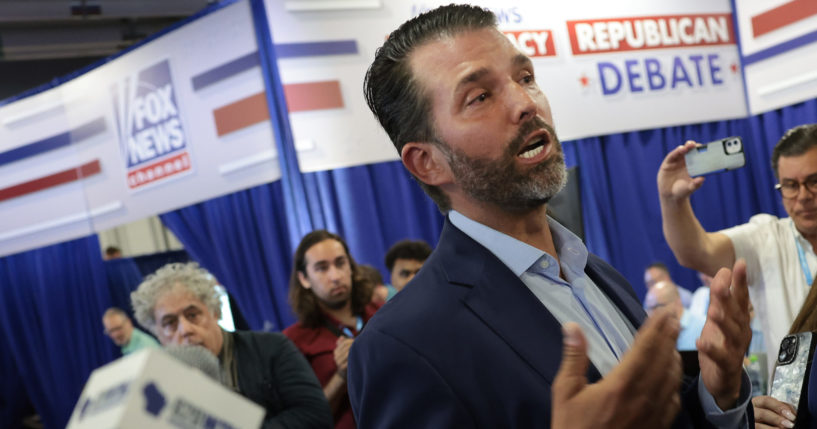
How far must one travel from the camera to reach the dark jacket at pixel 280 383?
2.56m

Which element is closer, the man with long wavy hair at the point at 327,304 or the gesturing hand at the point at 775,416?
the gesturing hand at the point at 775,416

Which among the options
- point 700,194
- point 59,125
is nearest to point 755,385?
point 700,194

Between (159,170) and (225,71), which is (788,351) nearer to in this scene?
(225,71)

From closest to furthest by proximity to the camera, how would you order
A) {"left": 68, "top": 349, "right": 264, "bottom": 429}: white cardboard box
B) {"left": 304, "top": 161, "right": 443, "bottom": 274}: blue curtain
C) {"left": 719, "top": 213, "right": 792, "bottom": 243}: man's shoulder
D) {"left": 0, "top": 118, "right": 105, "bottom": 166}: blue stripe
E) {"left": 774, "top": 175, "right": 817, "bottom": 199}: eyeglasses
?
{"left": 68, "top": 349, "right": 264, "bottom": 429}: white cardboard box, {"left": 774, "top": 175, "right": 817, "bottom": 199}: eyeglasses, {"left": 719, "top": 213, "right": 792, "bottom": 243}: man's shoulder, {"left": 304, "top": 161, "right": 443, "bottom": 274}: blue curtain, {"left": 0, "top": 118, "right": 105, "bottom": 166}: blue stripe

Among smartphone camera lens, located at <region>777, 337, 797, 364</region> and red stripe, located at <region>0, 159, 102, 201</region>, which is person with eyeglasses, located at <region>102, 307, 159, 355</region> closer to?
red stripe, located at <region>0, 159, 102, 201</region>

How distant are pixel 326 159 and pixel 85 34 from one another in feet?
14.5

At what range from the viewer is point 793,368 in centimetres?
145

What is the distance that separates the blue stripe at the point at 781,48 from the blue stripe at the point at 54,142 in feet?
16.9

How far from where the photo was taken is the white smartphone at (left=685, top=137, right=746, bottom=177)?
8.12ft

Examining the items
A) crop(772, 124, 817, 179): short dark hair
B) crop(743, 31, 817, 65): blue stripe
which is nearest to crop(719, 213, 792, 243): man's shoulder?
crop(772, 124, 817, 179): short dark hair

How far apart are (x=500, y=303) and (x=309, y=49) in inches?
178

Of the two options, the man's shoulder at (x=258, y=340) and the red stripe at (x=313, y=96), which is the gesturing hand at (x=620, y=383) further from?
the red stripe at (x=313, y=96)

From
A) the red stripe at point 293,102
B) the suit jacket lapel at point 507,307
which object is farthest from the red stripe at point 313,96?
the suit jacket lapel at point 507,307

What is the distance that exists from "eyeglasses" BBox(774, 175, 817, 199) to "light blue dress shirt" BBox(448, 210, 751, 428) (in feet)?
4.44
